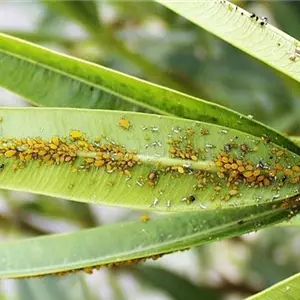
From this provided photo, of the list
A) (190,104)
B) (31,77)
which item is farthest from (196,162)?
(31,77)

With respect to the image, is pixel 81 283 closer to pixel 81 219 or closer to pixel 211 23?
pixel 81 219

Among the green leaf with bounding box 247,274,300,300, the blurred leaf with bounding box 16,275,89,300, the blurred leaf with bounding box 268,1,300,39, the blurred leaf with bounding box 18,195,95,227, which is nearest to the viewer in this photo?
the green leaf with bounding box 247,274,300,300

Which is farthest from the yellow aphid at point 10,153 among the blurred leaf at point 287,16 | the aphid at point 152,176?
the blurred leaf at point 287,16

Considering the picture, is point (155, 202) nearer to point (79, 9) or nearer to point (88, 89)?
point (88, 89)

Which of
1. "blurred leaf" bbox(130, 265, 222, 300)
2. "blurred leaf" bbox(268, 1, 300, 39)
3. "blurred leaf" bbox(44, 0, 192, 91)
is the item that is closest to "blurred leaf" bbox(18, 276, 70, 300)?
"blurred leaf" bbox(130, 265, 222, 300)

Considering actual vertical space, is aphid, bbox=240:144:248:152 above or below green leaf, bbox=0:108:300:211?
above

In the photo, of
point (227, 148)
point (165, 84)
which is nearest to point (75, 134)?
point (227, 148)

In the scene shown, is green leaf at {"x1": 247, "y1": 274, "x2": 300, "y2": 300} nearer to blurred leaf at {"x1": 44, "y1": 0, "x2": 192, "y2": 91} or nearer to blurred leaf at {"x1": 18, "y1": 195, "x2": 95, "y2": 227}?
blurred leaf at {"x1": 44, "y1": 0, "x2": 192, "y2": 91}
